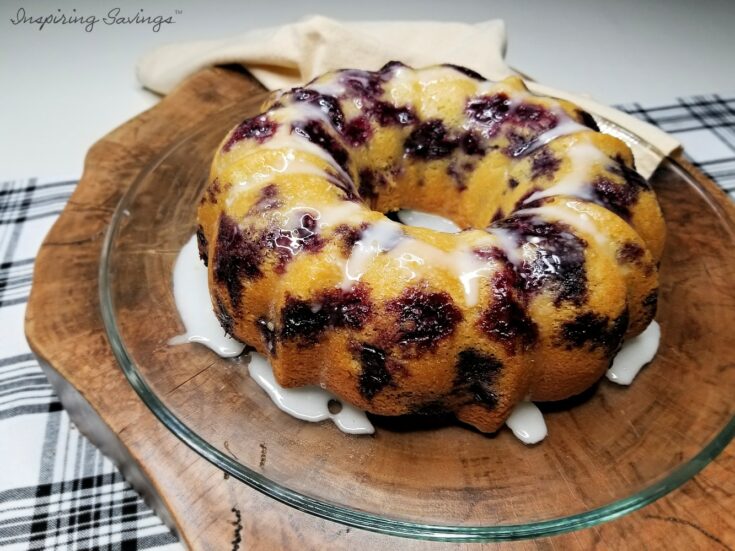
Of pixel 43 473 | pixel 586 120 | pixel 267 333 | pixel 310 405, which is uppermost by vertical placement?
pixel 586 120

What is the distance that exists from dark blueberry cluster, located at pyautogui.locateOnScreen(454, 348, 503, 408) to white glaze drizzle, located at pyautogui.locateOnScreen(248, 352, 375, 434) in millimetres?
192

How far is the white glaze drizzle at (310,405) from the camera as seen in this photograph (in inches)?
57.2

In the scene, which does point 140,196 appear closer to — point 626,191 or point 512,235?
point 512,235

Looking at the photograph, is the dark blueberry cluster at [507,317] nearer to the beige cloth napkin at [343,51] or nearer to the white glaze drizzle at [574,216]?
the white glaze drizzle at [574,216]

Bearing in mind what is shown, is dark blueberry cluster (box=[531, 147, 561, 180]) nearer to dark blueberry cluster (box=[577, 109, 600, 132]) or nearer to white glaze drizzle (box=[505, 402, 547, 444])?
dark blueberry cluster (box=[577, 109, 600, 132])

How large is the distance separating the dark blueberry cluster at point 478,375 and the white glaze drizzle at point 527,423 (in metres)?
0.09

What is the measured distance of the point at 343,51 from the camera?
2.23 m

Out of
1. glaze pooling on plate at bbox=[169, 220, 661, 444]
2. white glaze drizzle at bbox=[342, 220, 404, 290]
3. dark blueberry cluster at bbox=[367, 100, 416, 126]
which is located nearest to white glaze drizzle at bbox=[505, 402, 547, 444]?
glaze pooling on plate at bbox=[169, 220, 661, 444]

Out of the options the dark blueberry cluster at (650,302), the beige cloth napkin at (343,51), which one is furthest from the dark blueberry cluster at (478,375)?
the beige cloth napkin at (343,51)

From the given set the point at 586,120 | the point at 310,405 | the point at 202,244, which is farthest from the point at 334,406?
the point at 586,120

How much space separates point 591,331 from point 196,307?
760 mm

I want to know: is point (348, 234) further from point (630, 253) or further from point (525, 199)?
point (630, 253)

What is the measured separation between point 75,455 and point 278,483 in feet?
1.74

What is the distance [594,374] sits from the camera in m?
1.43
